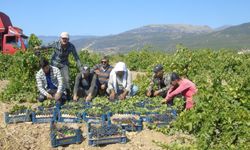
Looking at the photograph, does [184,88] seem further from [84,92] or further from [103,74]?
[84,92]

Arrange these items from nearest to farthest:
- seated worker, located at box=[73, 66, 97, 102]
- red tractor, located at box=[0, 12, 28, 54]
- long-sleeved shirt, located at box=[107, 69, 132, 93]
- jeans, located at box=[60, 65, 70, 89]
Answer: seated worker, located at box=[73, 66, 97, 102] → long-sleeved shirt, located at box=[107, 69, 132, 93] → jeans, located at box=[60, 65, 70, 89] → red tractor, located at box=[0, 12, 28, 54]

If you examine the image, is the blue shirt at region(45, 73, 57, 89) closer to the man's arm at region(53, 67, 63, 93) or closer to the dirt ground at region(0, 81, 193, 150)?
the man's arm at region(53, 67, 63, 93)

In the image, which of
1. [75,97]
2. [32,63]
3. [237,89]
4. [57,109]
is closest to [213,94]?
[237,89]

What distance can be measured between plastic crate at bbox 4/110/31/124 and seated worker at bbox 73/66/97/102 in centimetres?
165

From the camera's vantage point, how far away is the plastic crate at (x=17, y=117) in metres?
7.38

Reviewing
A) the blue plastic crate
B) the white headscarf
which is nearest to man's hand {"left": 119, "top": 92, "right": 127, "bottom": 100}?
the white headscarf

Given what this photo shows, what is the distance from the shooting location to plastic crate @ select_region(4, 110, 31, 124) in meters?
7.38

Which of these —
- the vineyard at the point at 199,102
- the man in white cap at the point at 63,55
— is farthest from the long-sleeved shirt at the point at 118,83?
the man in white cap at the point at 63,55

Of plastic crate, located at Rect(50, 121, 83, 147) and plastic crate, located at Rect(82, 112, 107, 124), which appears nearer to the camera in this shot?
plastic crate, located at Rect(50, 121, 83, 147)

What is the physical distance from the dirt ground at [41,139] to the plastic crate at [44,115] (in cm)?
13

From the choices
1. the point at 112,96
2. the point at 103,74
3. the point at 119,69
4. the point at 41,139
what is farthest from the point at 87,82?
the point at 41,139

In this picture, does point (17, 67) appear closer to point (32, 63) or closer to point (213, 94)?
point (32, 63)

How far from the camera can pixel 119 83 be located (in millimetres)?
9297

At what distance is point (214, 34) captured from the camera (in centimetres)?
15850
